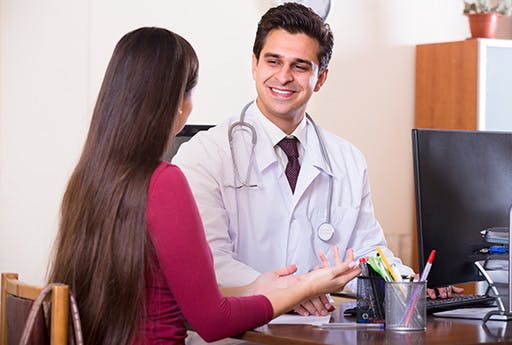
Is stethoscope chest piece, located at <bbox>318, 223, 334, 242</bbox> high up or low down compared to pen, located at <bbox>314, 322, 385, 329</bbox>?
up

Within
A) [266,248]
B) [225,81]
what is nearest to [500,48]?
[225,81]

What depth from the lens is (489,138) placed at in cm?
234

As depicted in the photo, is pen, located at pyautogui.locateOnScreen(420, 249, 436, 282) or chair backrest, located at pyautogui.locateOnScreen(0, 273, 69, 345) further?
pen, located at pyautogui.locateOnScreen(420, 249, 436, 282)

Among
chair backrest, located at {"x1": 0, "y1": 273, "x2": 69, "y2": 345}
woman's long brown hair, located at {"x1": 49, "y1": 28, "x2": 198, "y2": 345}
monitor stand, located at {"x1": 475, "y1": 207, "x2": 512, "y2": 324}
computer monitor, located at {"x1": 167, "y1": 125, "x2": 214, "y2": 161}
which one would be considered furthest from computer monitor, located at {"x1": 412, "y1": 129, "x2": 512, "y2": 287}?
computer monitor, located at {"x1": 167, "y1": 125, "x2": 214, "y2": 161}

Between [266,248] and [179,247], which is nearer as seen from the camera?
[179,247]

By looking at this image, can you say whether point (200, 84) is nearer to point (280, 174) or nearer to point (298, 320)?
point (280, 174)

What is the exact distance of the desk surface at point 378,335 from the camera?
1.78 metres

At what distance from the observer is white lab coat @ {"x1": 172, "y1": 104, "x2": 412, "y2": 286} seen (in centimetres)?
251

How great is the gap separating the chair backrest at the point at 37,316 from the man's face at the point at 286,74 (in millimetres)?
1048

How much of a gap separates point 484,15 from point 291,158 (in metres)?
2.61

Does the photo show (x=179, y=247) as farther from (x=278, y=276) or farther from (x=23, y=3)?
(x=23, y=3)

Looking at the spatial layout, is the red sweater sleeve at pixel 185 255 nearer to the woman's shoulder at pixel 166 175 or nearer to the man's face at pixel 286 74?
the woman's shoulder at pixel 166 175

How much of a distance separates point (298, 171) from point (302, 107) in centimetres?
19

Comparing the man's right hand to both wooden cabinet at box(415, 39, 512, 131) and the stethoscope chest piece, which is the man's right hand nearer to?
the stethoscope chest piece
